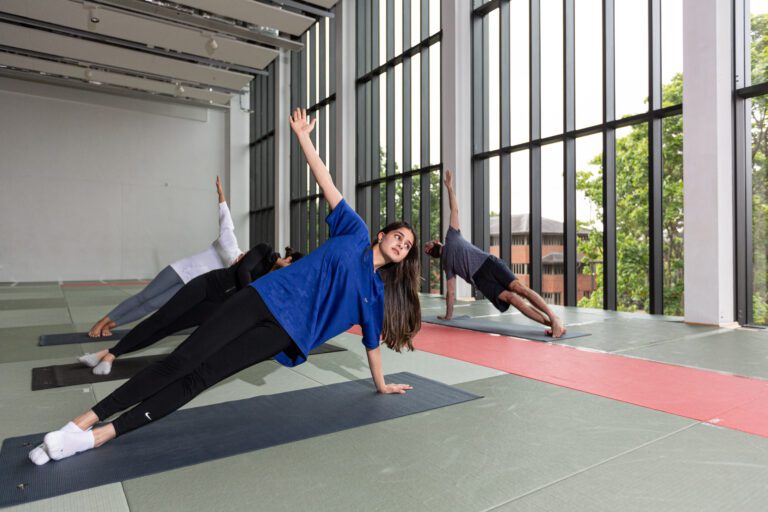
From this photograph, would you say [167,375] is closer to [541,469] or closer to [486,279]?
[541,469]

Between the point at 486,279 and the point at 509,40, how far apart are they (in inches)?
196

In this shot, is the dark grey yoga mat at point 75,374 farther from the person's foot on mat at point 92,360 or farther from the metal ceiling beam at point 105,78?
the metal ceiling beam at point 105,78

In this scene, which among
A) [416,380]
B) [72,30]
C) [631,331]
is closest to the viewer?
[416,380]

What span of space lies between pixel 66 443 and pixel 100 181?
569 inches

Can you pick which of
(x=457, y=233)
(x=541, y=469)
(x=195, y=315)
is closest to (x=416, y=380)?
(x=541, y=469)

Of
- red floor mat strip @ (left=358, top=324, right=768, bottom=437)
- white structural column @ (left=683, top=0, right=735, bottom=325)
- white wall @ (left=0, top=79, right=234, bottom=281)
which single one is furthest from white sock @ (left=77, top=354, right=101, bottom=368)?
white wall @ (left=0, top=79, right=234, bottom=281)

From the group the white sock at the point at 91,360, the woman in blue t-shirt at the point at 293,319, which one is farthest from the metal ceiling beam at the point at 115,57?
the woman in blue t-shirt at the point at 293,319

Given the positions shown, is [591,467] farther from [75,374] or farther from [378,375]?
[75,374]

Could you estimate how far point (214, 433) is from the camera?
207 cm

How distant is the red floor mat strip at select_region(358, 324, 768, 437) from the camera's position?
7.71ft

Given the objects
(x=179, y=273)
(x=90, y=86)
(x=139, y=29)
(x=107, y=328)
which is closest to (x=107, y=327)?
(x=107, y=328)

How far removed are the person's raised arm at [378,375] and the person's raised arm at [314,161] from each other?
2.46 ft

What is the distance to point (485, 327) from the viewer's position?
16.1 ft

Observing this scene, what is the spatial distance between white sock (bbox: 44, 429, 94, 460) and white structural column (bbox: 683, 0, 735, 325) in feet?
18.0
